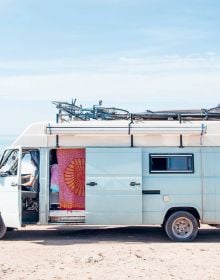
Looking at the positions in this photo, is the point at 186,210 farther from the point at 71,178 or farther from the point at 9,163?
the point at 9,163

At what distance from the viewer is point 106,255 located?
30.5 feet

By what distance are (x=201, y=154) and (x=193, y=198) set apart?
99 cm

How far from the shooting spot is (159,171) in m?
11.1

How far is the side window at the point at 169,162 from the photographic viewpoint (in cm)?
1112

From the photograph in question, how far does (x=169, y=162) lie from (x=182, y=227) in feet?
4.87

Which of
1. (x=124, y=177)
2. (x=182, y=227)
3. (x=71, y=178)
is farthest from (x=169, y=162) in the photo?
(x=71, y=178)

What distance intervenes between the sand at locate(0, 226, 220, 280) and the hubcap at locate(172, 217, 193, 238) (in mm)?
331

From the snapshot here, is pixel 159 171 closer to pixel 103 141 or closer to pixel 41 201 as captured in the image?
pixel 103 141

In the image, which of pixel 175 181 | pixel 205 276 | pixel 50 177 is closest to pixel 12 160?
pixel 50 177

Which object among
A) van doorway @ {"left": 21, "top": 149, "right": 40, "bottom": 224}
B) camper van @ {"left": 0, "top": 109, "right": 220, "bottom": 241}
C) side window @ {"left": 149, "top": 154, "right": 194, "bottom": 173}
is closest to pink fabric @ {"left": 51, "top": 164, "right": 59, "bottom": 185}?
camper van @ {"left": 0, "top": 109, "right": 220, "bottom": 241}

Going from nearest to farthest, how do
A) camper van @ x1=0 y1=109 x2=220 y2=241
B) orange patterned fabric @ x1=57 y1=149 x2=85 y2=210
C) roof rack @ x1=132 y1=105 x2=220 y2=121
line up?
camper van @ x1=0 y1=109 x2=220 y2=241, orange patterned fabric @ x1=57 y1=149 x2=85 y2=210, roof rack @ x1=132 y1=105 x2=220 y2=121

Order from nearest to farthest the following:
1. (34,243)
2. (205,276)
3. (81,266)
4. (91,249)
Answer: (205,276), (81,266), (91,249), (34,243)

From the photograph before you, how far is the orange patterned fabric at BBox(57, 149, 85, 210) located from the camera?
11.2m

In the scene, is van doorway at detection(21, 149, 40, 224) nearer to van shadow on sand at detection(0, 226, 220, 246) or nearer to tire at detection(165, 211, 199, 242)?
van shadow on sand at detection(0, 226, 220, 246)
